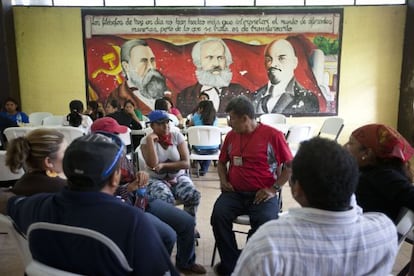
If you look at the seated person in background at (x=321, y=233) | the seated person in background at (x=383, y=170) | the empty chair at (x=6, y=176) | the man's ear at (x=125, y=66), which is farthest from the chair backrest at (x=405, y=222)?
the man's ear at (x=125, y=66)

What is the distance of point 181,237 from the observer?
2.35 meters

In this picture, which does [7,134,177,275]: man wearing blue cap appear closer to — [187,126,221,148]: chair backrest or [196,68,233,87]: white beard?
[187,126,221,148]: chair backrest

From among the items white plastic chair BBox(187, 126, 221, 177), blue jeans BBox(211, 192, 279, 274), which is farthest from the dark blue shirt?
white plastic chair BBox(187, 126, 221, 177)

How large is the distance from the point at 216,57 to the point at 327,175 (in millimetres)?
6097

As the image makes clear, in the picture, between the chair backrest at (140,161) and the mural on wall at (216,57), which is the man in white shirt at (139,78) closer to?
the mural on wall at (216,57)

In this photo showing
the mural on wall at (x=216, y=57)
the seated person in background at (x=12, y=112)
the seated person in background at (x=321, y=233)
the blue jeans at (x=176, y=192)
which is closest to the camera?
the seated person in background at (x=321, y=233)

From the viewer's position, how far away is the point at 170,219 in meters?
2.26

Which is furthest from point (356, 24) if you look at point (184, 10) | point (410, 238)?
point (410, 238)

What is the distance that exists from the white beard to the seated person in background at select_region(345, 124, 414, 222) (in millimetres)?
5273

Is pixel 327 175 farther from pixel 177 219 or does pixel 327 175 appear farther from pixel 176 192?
pixel 176 192

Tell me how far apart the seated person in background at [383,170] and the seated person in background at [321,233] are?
68 cm

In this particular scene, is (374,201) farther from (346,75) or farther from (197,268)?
(346,75)

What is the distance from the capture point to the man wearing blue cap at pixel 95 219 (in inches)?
40.9

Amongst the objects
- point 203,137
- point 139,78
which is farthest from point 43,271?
point 139,78
